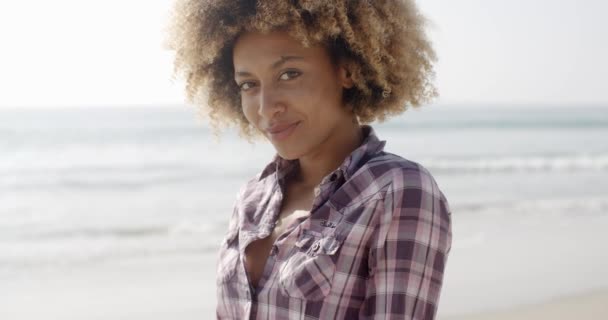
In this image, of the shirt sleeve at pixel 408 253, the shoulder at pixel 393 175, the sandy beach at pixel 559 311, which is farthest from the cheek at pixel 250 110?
the sandy beach at pixel 559 311

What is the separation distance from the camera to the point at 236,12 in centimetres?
223

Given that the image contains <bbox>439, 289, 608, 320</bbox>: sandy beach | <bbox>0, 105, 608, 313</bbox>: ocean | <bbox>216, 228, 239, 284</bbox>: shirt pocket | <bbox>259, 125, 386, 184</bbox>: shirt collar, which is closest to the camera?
<bbox>259, 125, 386, 184</bbox>: shirt collar

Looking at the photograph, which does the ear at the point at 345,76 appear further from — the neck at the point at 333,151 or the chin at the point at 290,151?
the chin at the point at 290,151

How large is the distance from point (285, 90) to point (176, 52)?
63 centimetres

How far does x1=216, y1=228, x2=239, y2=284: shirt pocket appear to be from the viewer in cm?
219

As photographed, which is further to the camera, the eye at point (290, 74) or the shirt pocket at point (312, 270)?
the eye at point (290, 74)

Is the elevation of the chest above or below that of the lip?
below

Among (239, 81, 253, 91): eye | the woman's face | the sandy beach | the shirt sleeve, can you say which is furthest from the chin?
the sandy beach

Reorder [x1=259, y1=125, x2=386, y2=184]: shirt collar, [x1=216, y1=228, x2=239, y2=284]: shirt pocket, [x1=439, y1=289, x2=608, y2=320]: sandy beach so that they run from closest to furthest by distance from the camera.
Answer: [x1=259, y1=125, x2=386, y2=184]: shirt collar
[x1=216, y1=228, x2=239, y2=284]: shirt pocket
[x1=439, y1=289, x2=608, y2=320]: sandy beach

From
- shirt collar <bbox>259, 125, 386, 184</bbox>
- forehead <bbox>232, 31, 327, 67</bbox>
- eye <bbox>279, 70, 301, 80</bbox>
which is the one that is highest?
forehead <bbox>232, 31, 327, 67</bbox>

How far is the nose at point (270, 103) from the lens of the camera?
212 cm

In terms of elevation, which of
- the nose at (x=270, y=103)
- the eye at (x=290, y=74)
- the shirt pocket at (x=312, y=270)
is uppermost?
the eye at (x=290, y=74)

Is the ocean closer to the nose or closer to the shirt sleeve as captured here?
the nose

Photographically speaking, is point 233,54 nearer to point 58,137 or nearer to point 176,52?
point 176,52
